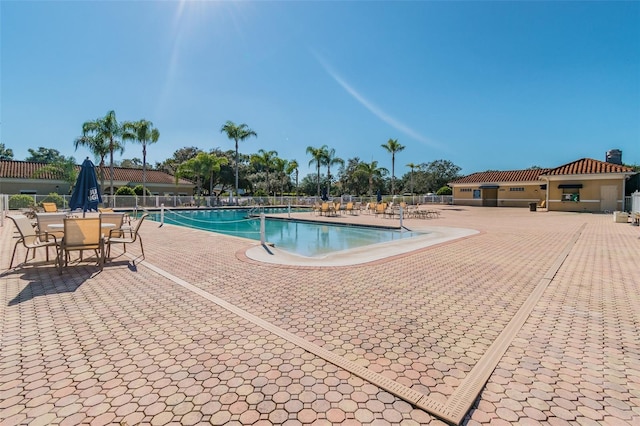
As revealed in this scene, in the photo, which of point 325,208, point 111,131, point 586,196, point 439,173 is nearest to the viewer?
point 325,208

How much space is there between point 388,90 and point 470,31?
6.50 metres

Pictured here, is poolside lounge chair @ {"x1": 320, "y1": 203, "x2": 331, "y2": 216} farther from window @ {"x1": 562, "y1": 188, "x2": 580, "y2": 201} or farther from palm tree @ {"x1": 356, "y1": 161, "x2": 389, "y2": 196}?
palm tree @ {"x1": 356, "y1": 161, "x2": 389, "y2": 196}

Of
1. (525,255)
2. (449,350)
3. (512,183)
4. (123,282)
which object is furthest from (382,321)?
(512,183)

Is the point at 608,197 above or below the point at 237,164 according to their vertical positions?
below

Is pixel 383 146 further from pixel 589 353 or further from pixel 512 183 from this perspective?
A: pixel 589 353

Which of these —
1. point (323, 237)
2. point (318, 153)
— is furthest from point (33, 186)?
point (323, 237)

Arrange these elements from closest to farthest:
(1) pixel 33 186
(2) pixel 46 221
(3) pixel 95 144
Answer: (2) pixel 46 221
(3) pixel 95 144
(1) pixel 33 186

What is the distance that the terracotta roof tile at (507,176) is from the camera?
3275cm

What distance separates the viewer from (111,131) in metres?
28.4

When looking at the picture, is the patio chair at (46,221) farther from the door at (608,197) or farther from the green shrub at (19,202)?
the door at (608,197)

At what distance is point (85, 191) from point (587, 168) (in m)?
31.4

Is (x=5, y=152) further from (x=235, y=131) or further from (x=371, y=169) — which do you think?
(x=371, y=169)

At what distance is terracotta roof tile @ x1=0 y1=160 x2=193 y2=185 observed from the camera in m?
29.3

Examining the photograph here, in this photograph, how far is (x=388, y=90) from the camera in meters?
21.3
